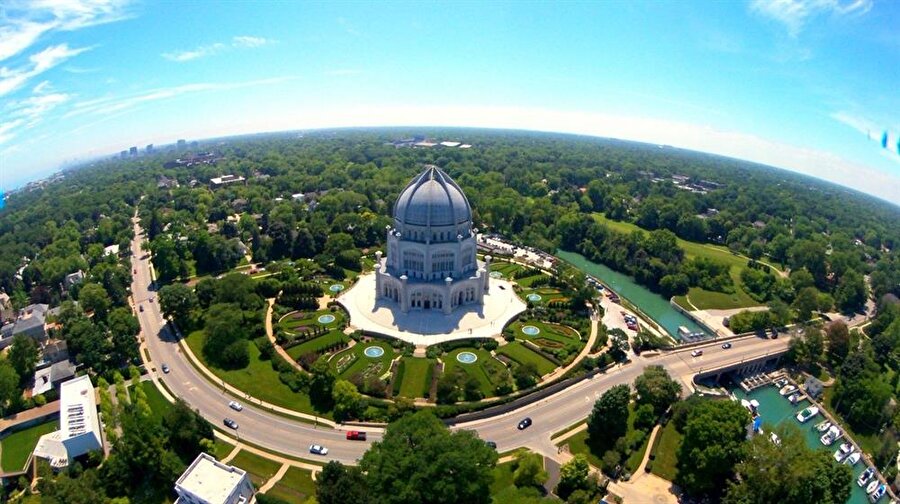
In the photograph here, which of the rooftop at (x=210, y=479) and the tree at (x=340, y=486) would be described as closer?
the tree at (x=340, y=486)

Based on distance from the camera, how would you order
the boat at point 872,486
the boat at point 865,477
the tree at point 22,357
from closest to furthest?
the boat at point 872,486 < the boat at point 865,477 < the tree at point 22,357

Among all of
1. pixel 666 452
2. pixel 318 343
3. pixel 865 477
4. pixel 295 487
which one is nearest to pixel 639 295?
pixel 865 477

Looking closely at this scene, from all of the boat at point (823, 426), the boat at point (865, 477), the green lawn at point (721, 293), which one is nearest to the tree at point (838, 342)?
the boat at point (823, 426)

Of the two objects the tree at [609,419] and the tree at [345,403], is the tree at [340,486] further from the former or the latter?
the tree at [609,419]

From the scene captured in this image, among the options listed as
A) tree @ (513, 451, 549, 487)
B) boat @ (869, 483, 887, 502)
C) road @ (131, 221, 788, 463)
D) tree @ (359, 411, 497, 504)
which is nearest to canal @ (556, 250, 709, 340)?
road @ (131, 221, 788, 463)

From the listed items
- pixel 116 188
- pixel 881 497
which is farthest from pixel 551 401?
pixel 116 188

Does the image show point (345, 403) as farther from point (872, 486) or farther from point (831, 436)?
point (831, 436)

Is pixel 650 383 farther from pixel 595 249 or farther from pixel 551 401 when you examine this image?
pixel 595 249
